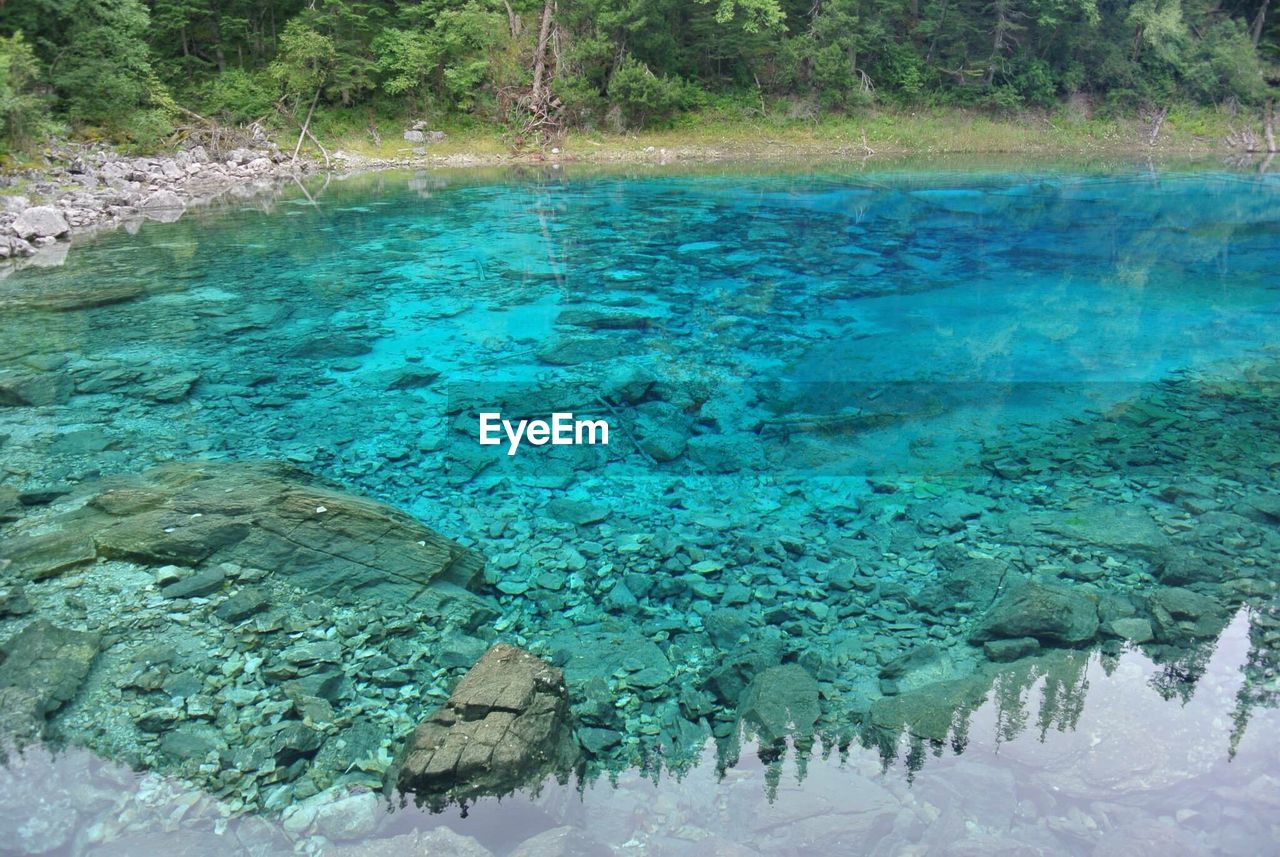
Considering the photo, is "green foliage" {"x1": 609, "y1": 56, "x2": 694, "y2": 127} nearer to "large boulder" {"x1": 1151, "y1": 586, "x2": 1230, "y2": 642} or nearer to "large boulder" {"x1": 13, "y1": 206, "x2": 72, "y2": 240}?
"large boulder" {"x1": 13, "y1": 206, "x2": 72, "y2": 240}

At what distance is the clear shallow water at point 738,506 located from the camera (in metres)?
3.49

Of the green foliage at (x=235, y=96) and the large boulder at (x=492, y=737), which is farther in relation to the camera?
the green foliage at (x=235, y=96)

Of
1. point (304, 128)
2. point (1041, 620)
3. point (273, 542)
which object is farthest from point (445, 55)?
point (1041, 620)

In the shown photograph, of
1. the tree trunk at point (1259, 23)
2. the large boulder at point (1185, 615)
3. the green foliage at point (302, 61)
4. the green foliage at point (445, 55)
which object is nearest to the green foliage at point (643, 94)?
the green foliage at point (445, 55)

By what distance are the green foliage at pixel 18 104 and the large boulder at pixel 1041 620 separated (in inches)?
853

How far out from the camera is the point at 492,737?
3438 millimetres

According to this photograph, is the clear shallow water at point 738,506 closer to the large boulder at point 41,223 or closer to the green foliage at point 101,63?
the large boulder at point 41,223

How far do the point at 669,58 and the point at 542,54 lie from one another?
4770mm

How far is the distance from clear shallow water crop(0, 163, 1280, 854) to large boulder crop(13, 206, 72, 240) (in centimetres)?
232

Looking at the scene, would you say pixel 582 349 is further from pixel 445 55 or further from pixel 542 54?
pixel 445 55

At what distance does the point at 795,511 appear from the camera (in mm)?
5848

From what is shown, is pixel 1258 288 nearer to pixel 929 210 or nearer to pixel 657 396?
pixel 929 210

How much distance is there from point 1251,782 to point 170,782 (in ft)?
14.1

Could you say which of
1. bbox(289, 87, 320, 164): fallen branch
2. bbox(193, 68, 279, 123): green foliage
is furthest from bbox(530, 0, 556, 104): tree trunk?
bbox(193, 68, 279, 123): green foliage
